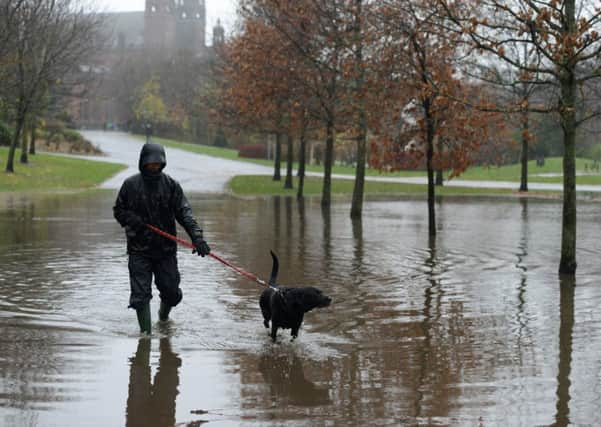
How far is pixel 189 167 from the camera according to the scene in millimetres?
59344

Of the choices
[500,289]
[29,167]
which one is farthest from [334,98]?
[29,167]

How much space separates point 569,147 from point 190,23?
16453 cm

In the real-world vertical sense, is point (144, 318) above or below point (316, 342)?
above

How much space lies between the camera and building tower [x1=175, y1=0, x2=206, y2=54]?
170500 mm

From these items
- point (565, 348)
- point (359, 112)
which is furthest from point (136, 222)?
point (359, 112)

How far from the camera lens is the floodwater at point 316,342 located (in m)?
6.11

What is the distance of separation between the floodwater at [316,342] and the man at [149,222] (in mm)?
478

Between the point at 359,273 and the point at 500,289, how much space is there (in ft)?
7.63

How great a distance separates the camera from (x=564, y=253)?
13.2 metres

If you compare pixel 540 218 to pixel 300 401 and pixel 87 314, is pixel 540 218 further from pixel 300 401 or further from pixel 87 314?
pixel 300 401

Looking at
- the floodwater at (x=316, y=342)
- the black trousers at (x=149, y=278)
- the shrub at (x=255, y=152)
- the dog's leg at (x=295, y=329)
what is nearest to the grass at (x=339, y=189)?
the floodwater at (x=316, y=342)

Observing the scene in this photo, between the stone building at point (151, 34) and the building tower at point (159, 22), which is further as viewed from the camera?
the building tower at point (159, 22)

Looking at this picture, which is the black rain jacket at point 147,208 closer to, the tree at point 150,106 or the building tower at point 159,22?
the tree at point 150,106

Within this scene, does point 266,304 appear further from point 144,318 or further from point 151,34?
point 151,34
